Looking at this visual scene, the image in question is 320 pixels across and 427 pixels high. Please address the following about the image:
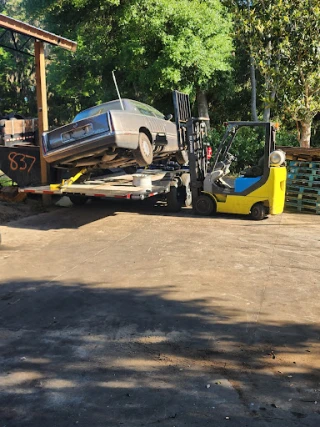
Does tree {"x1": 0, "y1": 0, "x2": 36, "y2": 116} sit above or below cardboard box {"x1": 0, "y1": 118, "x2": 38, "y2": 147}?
above

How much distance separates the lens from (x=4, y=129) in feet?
37.4

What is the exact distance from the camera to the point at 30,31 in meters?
10.4

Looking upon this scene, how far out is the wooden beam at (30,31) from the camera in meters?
9.56

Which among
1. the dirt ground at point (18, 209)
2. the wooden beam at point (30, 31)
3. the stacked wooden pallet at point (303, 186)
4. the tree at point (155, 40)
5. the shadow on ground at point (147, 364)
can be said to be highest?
the tree at point (155, 40)

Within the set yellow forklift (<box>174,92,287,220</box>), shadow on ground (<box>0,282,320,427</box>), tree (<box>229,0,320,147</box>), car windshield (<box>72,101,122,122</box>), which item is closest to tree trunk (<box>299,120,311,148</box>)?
tree (<box>229,0,320,147</box>)

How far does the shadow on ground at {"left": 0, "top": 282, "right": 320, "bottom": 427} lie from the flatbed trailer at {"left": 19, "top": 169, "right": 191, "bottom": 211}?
398cm

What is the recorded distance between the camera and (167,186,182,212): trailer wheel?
10.8 m

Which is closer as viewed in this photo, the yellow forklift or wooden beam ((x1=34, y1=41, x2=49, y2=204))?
the yellow forklift

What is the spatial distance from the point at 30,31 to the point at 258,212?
682cm

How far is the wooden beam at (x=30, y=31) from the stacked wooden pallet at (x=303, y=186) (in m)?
6.67

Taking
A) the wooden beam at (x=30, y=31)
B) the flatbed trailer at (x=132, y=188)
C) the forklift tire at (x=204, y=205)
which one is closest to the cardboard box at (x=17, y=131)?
the flatbed trailer at (x=132, y=188)

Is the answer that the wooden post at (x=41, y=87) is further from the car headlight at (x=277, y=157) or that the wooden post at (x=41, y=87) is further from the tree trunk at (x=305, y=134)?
the tree trunk at (x=305, y=134)

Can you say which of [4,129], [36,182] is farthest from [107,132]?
[4,129]

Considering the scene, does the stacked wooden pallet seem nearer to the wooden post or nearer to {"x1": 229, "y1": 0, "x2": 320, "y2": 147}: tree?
{"x1": 229, "y1": 0, "x2": 320, "y2": 147}: tree
